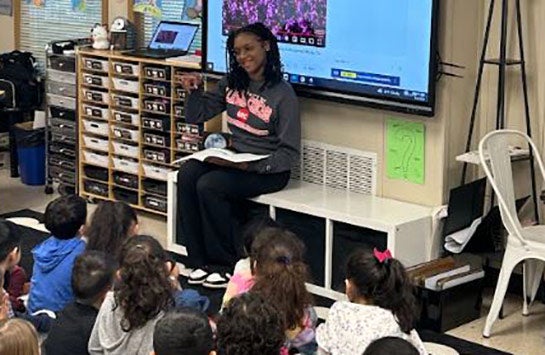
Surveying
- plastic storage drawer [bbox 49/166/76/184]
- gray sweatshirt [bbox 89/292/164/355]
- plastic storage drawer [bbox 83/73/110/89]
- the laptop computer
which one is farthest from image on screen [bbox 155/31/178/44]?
gray sweatshirt [bbox 89/292/164/355]

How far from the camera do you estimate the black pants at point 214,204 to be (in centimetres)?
496

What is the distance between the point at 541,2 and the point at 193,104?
182cm

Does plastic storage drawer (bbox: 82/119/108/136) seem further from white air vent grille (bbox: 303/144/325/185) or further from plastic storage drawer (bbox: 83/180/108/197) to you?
white air vent grille (bbox: 303/144/325/185)

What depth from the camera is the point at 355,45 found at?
481 centimetres

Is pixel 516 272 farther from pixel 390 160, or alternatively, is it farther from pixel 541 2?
pixel 541 2

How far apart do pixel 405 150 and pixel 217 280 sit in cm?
108

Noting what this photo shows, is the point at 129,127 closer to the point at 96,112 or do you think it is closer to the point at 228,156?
the point at 96,112

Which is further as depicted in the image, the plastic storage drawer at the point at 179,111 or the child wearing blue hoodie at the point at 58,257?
the plastic storage drawer at the point at 179,111

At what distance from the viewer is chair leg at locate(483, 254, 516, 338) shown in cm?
420

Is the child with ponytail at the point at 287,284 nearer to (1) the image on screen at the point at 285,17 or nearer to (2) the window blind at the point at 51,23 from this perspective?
(1) the image on screen at the point at 285,17

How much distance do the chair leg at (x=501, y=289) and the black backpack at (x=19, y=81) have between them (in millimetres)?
4066

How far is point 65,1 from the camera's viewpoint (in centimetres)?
722

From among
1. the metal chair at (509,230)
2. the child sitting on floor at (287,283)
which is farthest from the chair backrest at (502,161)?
the child sitting on floor at (287,283)

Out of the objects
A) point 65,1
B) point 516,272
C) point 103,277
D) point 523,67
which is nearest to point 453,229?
point 516,272
